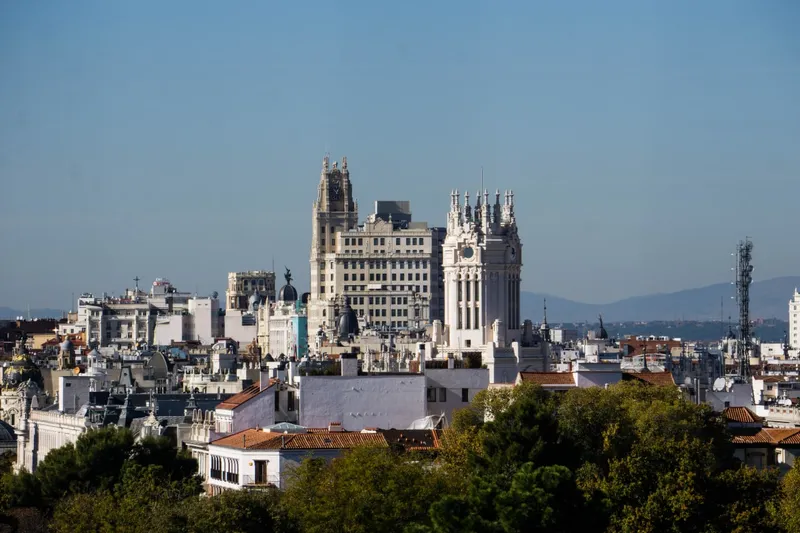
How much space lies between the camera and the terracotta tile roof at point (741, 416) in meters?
105

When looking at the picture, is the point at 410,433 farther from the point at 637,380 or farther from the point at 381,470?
the point at 381,470

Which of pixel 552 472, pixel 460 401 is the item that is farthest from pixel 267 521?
pixel 460 401

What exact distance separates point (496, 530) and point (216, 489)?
27.6 metres

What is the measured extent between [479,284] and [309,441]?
52.3 m

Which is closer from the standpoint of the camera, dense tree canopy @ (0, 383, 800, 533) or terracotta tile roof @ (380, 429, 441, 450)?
dense tree canopy @ (0, 383, 800, 533)

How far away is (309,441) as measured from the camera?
319 ft

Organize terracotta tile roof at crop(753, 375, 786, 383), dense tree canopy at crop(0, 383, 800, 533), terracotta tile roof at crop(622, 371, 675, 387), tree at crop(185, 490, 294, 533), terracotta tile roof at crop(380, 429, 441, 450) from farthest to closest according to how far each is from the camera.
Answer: terracotta tile roof at crop(753, 375, 786, 383), terracotta tile roof at crop(622, 371, 675, 387), terracotta tile roof at crop(380, 429, 441, 450), tree at crop(185, 490, 294, 533), dense tree canopy at crop(0, 383, 800, 533)

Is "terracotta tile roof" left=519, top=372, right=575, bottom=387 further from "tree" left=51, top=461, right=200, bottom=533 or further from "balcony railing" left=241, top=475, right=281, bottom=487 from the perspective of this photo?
"tree" left=51, top=461, right=200, bottom=533

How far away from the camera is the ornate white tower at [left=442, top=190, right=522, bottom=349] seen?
14788 centimetres

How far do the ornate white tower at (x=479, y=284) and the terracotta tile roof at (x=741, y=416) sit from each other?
3886cm

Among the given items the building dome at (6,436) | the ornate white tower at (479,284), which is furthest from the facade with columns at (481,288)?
the building dome at (6,436)

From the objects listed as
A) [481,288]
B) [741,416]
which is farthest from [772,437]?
[481,288]

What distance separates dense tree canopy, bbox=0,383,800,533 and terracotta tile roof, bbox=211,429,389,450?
330cm

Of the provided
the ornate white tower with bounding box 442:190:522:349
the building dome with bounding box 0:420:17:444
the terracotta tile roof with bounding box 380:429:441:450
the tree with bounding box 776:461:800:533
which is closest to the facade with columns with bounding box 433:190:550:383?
the ornate white tower with bounding box 442:190:522:349
